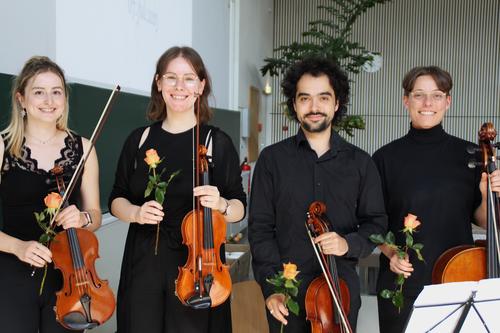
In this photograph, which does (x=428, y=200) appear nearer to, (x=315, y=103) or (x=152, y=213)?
(x=315, y=103)

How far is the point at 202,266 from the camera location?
5.62 feet

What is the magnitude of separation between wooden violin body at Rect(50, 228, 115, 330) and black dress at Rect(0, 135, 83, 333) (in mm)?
116

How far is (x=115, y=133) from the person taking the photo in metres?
3.70

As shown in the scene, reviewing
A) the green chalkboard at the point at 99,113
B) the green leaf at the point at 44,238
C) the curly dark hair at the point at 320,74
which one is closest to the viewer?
the green leaf at the point at 44,238

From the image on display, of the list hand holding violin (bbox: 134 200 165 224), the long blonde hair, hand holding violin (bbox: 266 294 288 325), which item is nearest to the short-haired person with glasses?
hand holding violin (bbox: 266 294 288 325)

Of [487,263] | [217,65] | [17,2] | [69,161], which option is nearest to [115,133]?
[17,2]

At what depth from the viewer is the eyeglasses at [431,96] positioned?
2.23 m

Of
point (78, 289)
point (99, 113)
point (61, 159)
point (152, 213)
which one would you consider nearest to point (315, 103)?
point (152, 213)

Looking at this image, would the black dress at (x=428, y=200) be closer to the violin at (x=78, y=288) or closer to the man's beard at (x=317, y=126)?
the man's beard at (x=317, y=126)

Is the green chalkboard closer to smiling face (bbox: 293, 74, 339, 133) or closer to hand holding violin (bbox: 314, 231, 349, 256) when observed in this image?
smiling face (bbox: 293, 74, 339, 133)

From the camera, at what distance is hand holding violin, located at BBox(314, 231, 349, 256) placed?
1727 mm

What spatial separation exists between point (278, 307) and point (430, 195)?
2.53ft

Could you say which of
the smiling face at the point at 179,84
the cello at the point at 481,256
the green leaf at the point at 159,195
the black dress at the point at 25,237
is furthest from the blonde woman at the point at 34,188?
the cello at the point at 481,256

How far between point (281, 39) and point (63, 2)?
8.17 m
